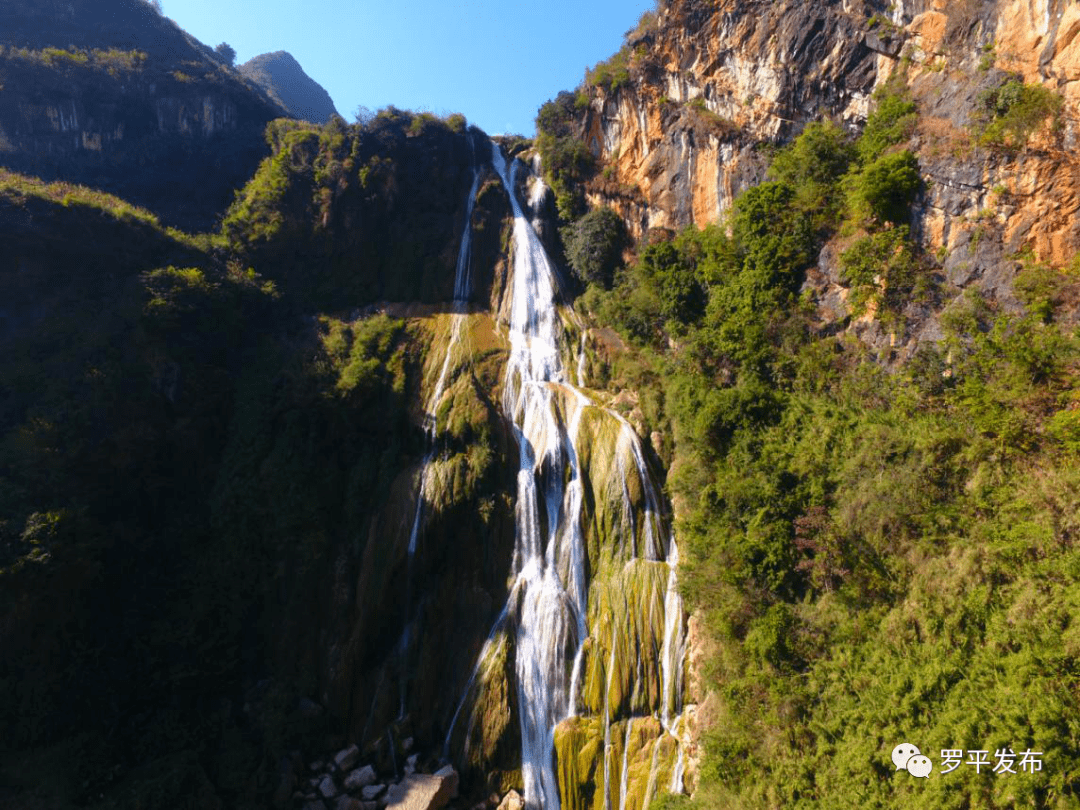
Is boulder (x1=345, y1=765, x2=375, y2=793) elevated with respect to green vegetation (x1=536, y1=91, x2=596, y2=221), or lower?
lower

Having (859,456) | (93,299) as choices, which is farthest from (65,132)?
(859,456)

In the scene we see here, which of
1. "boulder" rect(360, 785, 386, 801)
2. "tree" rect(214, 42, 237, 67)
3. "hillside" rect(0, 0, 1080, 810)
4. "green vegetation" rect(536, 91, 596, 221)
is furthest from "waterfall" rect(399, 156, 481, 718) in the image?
"tree" rect(214, 42, 237, 67)

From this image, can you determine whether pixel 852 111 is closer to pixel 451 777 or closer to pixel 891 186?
pixel 891 186

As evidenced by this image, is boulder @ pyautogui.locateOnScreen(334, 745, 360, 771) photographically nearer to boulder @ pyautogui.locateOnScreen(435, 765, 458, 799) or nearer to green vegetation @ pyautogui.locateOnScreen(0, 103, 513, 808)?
green vegetation @ pyautogui.locateOnScreen(0, 103, 513, 808)

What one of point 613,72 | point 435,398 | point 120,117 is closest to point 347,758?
point 435,398

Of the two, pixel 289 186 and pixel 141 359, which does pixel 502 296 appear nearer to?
pixel 289 186

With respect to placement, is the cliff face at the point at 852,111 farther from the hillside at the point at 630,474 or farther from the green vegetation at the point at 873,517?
the green vegetation at the point at 873,517
